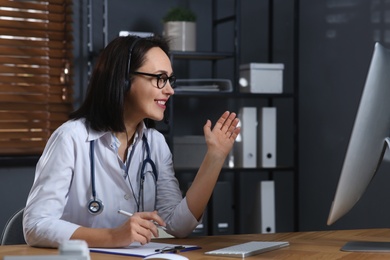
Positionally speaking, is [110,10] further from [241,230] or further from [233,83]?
[241,230]

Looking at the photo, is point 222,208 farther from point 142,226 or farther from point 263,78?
point 142,226

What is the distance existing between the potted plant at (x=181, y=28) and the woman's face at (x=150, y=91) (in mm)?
1684

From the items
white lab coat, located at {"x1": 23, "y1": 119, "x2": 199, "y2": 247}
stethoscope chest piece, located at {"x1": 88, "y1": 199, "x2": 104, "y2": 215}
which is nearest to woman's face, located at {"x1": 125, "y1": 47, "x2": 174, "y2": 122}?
white lab coat, located at {"x1": 23, "y1": 119, "x2": 199, "y2": 247}

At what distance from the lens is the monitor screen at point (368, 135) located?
66.4 inches

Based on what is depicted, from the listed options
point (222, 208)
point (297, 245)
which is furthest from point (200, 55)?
point (297, 245)

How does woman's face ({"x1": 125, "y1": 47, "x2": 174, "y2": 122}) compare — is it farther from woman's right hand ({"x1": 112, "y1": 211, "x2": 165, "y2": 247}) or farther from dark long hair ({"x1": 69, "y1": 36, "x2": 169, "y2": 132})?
woman's right hand ({"x1": 112, "y1": 211, "x2": 165, "y2": 247})

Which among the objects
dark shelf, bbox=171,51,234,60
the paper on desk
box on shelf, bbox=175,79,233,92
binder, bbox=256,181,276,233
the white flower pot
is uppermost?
the white flower pot

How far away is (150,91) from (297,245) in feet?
1.99

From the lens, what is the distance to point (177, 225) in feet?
7.29

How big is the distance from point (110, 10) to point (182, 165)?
93 cm

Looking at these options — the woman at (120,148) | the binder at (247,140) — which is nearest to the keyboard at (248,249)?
the woman at (120,148)

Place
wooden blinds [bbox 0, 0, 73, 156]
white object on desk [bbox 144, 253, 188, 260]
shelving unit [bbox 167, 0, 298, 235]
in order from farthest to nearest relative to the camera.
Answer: shelving unit [bbox 167, 0, 298, 235] < wooden blinds [bbox 0, 0, 73, 156] < white object on desk [bbox 144, 253, 188, 260]

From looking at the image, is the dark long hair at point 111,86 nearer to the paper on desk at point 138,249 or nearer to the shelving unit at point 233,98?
the paper on desk at point 138,249

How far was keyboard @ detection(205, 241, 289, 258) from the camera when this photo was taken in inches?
71.0
